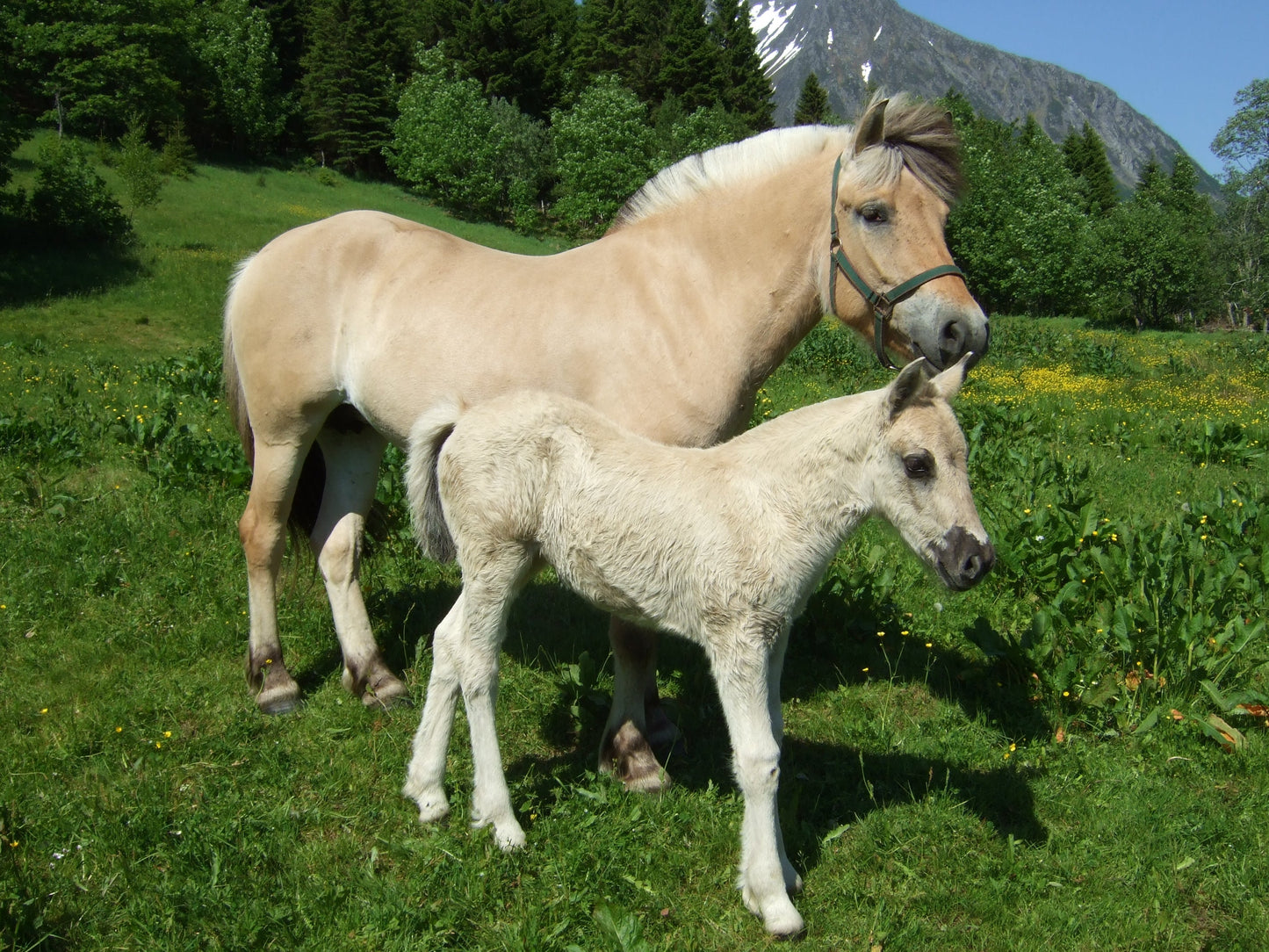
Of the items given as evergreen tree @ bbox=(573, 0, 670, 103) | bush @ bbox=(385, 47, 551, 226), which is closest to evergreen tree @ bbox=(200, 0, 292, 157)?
bush @ bbox=(385, 47, 551, 226)

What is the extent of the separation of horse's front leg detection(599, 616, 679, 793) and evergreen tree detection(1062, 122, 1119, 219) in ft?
231

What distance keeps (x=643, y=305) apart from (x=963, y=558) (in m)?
1.79

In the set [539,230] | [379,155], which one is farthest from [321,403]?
[379,155]

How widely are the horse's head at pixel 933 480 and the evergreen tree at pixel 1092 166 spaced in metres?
70.5

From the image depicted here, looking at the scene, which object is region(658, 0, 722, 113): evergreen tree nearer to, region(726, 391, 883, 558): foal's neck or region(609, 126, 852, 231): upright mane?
region(609, 126, 852, 231): upright mane

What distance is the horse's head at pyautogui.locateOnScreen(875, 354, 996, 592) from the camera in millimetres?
2855

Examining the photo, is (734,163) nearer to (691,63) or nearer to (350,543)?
(350,543)

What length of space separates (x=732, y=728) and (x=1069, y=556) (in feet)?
10.8

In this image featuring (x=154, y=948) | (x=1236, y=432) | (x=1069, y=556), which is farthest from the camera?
(x=1236, y=432)

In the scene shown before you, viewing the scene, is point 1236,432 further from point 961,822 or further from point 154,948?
point 154,948

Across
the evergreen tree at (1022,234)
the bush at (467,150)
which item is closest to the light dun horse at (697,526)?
the bush at (467,150)

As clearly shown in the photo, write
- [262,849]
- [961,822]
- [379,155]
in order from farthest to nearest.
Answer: [379,155] < [961,822] < [262,849]

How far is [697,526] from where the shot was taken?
3193 mm

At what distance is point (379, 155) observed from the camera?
181ft
